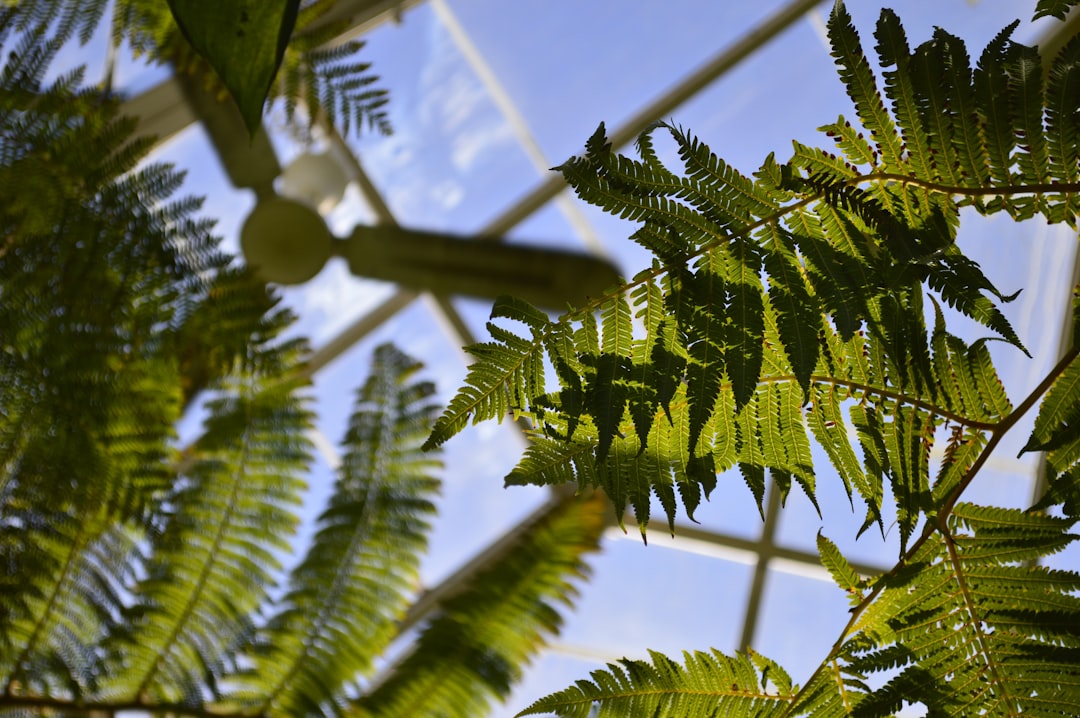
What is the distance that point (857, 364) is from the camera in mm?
1070

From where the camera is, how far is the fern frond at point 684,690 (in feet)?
3.80

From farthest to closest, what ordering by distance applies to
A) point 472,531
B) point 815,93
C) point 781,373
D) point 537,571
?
1. point 472,531
2. point 815,93
3. point 537,571
4. point 781,373

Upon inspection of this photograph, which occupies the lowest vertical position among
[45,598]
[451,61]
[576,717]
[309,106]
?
[576,717]

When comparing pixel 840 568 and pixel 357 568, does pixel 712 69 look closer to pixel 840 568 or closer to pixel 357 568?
pixel 357 568

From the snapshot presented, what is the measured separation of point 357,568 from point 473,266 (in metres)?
1.06

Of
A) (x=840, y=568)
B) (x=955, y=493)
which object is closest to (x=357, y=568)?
(x=840, y=568)

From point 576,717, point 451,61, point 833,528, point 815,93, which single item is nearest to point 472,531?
point 833,528

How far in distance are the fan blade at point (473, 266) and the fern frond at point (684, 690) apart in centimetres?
183

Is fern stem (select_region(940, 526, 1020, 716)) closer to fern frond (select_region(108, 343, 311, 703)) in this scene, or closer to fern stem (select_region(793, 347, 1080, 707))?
fern stem (select_region(793, 347, 1080, 707))

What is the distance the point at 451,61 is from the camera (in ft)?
15.7

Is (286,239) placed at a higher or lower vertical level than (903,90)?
higher

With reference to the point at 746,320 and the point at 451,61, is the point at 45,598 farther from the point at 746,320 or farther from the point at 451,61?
the point at 451,61

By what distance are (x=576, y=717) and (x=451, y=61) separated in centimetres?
418

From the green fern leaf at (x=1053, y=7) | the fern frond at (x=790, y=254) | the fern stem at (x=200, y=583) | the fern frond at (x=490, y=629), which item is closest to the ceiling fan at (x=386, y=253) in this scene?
the fern stem at (x=200, y=583)
